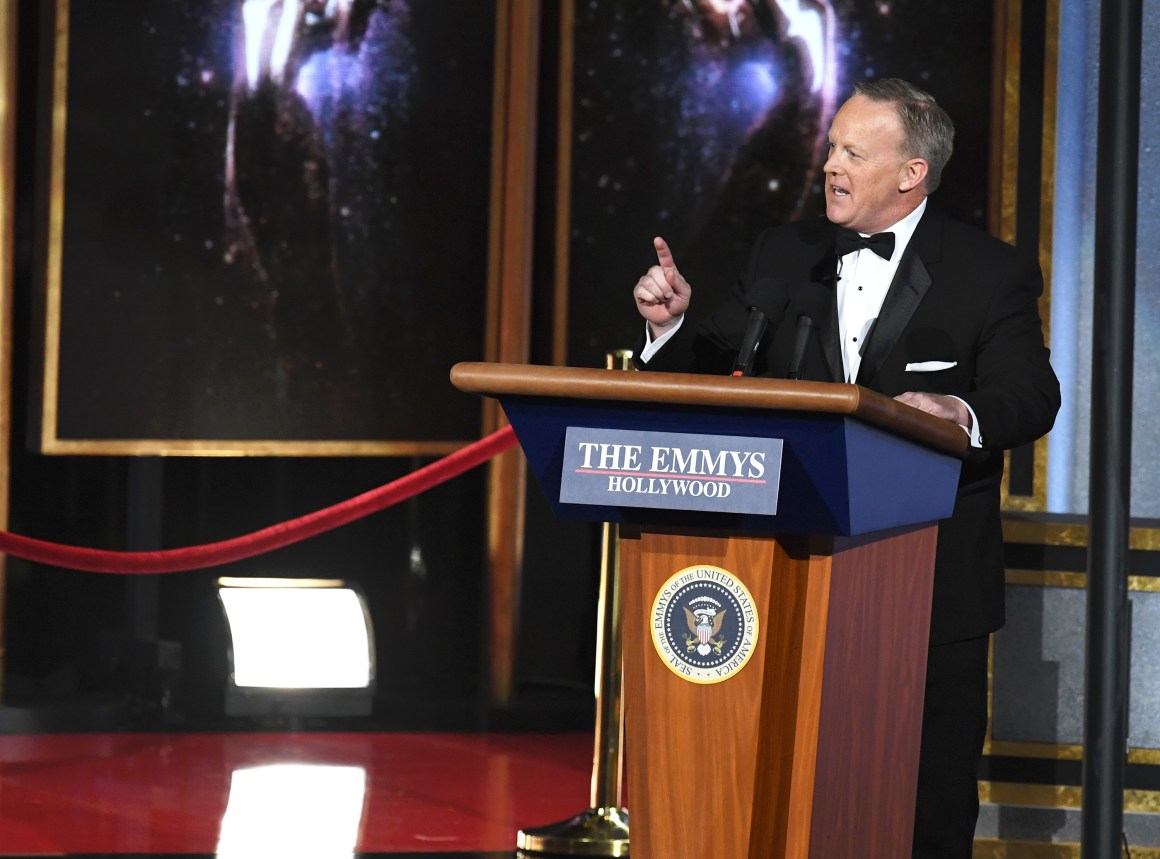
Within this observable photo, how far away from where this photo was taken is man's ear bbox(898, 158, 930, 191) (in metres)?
2.36

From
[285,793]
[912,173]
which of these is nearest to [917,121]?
[912,173]

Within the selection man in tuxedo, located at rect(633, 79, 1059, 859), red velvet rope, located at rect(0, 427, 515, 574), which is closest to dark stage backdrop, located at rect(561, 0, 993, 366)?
red velvet rope, located at rect(0, 427, 515, 574)

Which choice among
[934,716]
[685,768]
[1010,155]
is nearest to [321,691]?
[1010,155]

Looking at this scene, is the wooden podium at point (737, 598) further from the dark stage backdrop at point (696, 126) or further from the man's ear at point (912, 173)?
the dark stage backdrop at point (696, 126)

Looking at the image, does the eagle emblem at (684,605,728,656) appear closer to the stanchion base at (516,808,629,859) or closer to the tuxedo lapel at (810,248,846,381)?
the tuxedo lapel at (810,248,846,381)

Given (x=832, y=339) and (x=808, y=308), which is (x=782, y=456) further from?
(x=832, y=339)

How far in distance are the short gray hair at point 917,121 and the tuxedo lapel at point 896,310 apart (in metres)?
0.13

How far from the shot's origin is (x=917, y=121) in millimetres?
2338

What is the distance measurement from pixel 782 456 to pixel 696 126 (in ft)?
12.1

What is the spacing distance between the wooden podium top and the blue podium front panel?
27 millimetres

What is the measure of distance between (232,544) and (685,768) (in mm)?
2348

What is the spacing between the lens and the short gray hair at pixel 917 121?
7.66 feet

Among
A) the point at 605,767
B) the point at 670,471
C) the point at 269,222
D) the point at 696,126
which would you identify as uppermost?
the point at 696,126

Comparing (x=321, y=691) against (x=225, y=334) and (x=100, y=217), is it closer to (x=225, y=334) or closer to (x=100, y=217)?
(x=225, y=334)
